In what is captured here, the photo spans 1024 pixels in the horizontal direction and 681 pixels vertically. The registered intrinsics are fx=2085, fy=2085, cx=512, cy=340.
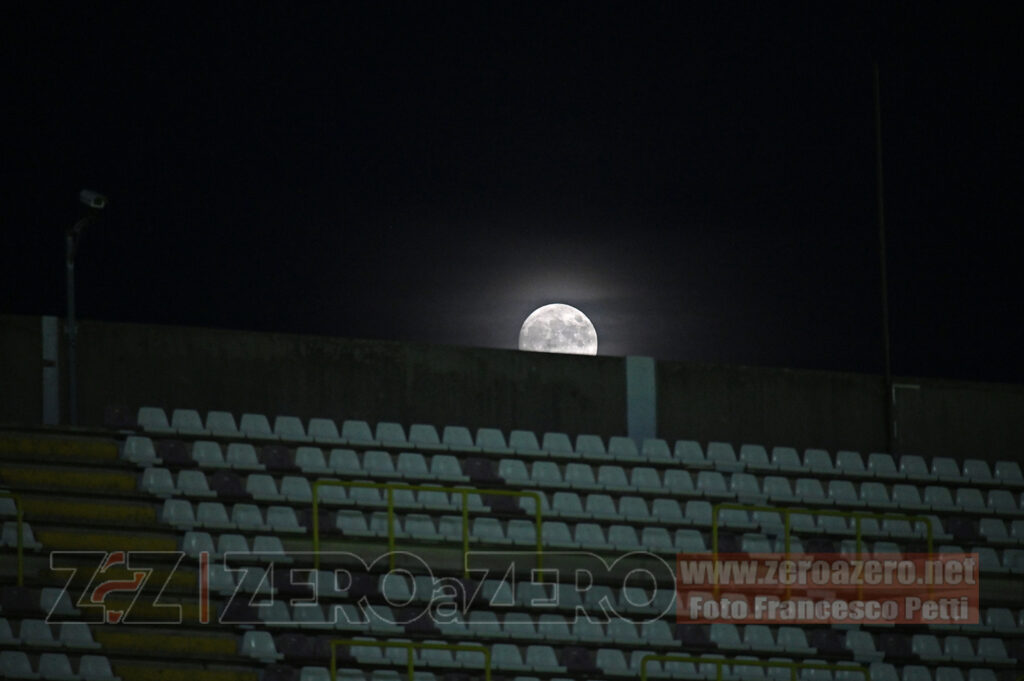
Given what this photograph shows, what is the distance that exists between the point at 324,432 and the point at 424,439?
1032 mm

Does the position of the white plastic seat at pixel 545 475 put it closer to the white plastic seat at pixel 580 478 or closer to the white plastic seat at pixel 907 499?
the white plastic seat at pixel 580 478

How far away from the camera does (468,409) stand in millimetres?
21656

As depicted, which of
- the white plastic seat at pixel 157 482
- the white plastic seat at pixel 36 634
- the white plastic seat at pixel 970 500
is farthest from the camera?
the white plastic seat at pixel 970 500

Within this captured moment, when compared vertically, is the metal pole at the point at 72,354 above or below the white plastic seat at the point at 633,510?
above

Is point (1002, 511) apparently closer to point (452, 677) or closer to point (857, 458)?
point (857, 458)

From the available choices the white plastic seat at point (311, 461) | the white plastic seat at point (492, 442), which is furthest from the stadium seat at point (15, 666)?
the white plastic seat at point (492, 442)

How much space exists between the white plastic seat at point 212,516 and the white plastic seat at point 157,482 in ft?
1.08

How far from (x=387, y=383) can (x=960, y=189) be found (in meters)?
7.97

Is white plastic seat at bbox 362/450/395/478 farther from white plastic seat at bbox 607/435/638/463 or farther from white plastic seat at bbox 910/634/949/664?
white plastic seat at bbox 910/634/949/664

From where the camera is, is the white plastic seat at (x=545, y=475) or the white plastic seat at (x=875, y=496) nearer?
the white plastic seat at (x=545, y=475)

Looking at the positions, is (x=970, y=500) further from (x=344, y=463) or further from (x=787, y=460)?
(x=344, y=463)

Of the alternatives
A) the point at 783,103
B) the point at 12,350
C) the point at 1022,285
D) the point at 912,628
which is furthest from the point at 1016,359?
the point at 12,350

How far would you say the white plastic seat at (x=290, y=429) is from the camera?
20.2m

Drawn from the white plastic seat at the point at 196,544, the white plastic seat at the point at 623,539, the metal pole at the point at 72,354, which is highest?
the metal pole at the point at 72,354
